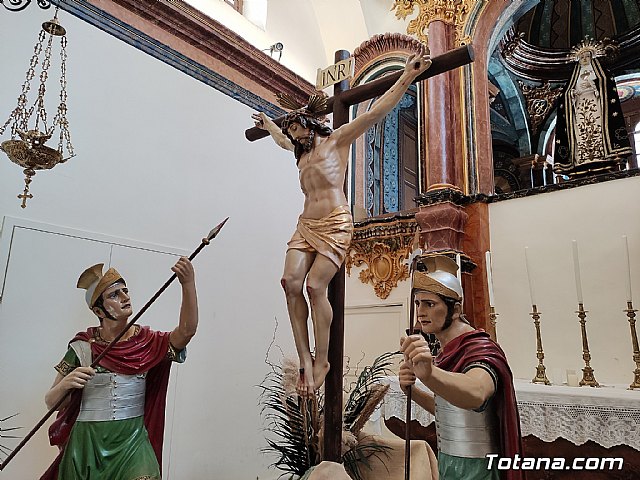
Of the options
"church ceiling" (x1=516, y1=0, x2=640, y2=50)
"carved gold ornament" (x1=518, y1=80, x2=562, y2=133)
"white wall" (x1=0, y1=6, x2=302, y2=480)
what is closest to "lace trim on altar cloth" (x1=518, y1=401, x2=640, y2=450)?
"white wall" (x1=0, y1=6, x2=302, y2=480)

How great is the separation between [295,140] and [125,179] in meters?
2.18

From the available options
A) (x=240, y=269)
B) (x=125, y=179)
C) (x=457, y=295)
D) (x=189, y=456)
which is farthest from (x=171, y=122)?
(x=457, y=295)

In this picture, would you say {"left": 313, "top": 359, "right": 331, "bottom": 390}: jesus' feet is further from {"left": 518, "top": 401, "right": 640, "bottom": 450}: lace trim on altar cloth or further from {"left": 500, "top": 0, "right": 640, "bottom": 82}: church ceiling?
{"left": 500, "top": 0, "right": 640, "bottom": 82}: church ceiling

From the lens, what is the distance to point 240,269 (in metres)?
4.73

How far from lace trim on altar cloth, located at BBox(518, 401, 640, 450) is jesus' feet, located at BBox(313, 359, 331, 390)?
1.62m

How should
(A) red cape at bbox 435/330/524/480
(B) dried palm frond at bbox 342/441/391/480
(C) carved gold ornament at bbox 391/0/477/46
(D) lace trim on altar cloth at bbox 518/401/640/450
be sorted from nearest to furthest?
1. (A) red cape at bbox 435/330/524/480
2. (B) dried palm frond at bbox 342/441/391/480
3. (D) lace trim on altar cloth at bbox 518/401/640/450
4. (C) carved gold ornament at bbox 391/0/477/46

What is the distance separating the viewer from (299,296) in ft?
6.61

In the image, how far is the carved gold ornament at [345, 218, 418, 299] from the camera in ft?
18.1

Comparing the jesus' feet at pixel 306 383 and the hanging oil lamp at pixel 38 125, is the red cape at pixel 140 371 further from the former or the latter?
the hanging oil lamp at pixel 38 125

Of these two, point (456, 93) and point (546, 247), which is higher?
point (456, 93)

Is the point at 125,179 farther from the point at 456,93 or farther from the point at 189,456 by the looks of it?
the point at 456,93

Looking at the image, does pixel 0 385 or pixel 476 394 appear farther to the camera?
pixel 0 385

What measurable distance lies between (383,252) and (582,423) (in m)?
3.06

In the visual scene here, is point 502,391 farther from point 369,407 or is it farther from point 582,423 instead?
point 582,423
